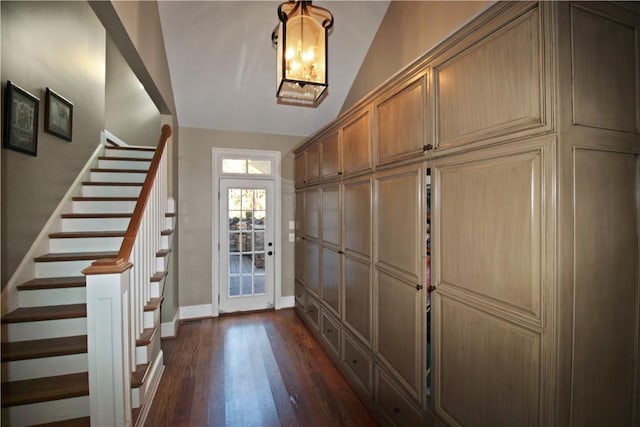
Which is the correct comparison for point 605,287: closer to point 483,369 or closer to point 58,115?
point 483,369

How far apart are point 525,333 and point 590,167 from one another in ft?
2.25

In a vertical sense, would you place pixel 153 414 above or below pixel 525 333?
below

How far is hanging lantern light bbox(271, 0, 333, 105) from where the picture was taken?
Answer: 1651 millimetres

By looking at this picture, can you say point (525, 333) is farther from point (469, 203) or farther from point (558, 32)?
point (558, 32)

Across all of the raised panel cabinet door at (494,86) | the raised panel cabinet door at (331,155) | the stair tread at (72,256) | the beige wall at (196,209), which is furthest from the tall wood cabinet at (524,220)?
the beige wall at (196,209)

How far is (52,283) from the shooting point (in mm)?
2250

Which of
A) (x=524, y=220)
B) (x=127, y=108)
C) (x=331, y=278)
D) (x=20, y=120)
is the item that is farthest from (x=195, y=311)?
(x=524, y=220)

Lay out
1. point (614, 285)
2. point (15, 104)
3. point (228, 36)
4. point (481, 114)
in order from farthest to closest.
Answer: point (228, 36)
point (15, 104)
point (481, 114)
point (614, 285)

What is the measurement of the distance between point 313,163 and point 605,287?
2.85 m

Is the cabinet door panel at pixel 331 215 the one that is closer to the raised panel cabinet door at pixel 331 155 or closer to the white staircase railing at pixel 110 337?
the raised panel cabinet door at pixel 331 155

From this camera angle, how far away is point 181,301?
4.08 m

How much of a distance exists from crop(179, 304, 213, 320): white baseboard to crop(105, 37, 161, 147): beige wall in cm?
303

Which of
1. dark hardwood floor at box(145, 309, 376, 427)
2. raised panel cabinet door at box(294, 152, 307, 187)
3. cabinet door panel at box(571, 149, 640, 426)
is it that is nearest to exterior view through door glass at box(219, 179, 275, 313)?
raised panel cabinet door at box(294, 152, 307, 187)

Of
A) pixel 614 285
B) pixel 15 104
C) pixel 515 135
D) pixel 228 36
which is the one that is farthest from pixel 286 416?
pixel 228 36
